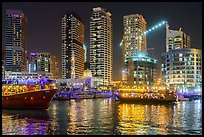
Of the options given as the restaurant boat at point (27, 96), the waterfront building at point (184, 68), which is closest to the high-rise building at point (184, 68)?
the waterfront building at point (184, 68)

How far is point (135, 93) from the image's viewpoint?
101m

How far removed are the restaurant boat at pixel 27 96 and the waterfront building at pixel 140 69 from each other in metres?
101

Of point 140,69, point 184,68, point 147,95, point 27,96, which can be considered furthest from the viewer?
point 140,69

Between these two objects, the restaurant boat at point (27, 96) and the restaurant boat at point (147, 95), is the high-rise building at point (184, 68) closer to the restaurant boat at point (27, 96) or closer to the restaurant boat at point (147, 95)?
the restaurant boat at point (147, 95)

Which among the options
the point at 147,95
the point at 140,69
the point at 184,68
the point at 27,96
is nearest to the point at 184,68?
the point at 184,68

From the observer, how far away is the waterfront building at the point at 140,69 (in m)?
165

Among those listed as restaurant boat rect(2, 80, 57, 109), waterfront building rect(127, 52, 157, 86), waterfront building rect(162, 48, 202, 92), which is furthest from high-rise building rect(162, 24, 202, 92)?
restaurant boat rect(2, 80, 57, 109)

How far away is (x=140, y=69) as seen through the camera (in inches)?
6545

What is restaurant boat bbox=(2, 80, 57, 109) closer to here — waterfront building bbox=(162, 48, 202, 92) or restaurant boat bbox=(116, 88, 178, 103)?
restaurant boat bbox=(116, 88, 178, 103)

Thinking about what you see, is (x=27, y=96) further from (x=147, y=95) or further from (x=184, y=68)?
(x=184, y=68)

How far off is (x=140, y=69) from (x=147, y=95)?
6786 cm

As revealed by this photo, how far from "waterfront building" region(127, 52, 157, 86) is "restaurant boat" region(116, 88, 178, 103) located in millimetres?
60666

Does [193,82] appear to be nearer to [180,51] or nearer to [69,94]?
[180,51]

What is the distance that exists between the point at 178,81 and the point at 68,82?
76.2 metres
